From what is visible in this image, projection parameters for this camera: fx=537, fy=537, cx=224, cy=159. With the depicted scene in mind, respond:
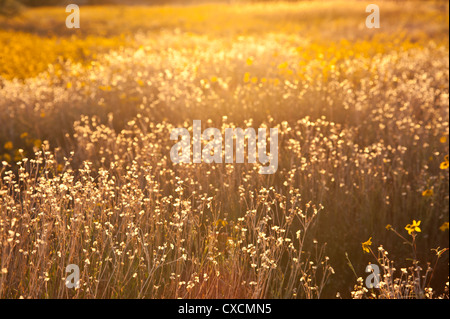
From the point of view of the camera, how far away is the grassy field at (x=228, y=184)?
297cm

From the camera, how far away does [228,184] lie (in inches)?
170

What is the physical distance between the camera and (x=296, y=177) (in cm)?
466

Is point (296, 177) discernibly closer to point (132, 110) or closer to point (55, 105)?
point (132, 110)

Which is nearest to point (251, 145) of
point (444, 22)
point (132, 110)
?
point (132, 110)

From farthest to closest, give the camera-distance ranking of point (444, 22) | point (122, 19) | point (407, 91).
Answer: point (122, 19)
point (444, 22)
point (407, 91)

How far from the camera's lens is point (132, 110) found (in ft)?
21.6

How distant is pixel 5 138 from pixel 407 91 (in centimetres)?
475

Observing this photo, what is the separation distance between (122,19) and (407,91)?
64.8 feet

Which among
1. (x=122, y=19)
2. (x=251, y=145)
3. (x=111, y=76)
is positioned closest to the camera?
(x=251, y=145)

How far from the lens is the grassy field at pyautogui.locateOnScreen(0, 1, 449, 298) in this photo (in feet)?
9.76

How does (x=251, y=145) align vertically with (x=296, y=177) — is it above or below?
above
